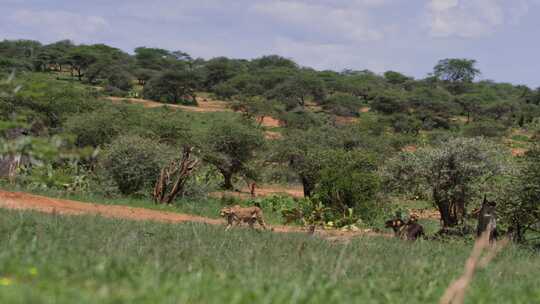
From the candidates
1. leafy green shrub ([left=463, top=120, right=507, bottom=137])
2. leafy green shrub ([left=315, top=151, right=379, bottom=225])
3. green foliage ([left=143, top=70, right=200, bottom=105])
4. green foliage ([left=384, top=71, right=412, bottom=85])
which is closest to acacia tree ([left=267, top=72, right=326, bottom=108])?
green foliage ([left=143, top=70, right=200, bottom=105])

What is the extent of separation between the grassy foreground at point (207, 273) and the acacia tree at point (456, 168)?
564 cm

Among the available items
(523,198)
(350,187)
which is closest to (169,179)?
(350,187)

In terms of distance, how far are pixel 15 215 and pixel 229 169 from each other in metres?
21.8

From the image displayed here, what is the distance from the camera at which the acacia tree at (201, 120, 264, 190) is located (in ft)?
110

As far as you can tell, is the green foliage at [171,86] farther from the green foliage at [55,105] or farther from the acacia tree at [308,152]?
the acacia tree at [308,152]

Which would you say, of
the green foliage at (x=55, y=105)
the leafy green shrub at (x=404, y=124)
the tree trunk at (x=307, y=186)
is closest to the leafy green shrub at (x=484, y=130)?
the leafy green shrub at (x=404, y=124)

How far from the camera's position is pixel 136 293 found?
5000 millimetres

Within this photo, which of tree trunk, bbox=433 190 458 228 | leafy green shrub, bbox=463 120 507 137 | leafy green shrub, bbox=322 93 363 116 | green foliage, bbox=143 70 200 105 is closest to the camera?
tree trunk, bbox=433 190 458 228

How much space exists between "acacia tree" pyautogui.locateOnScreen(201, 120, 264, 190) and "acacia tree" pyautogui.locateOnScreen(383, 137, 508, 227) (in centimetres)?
1633

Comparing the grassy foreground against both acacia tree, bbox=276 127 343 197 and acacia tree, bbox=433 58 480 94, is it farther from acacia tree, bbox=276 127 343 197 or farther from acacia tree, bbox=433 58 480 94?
acacia tree, bbox=433 58 480 94

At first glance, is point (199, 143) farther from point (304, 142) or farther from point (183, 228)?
point (183, 228)

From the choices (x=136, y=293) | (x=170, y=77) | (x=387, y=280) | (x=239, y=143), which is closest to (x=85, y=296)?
(x=136, y=293)

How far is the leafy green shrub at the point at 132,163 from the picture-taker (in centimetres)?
2528

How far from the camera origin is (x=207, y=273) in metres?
6.65
